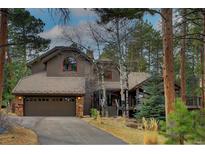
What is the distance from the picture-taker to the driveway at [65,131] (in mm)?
6910

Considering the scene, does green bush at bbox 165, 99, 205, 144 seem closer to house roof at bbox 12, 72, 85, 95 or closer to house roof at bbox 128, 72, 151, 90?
house roof at bbox 12, 72, 85, 95

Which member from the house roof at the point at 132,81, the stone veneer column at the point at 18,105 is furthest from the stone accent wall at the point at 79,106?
the house roof at the point at 132,81

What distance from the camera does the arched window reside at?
8.28m

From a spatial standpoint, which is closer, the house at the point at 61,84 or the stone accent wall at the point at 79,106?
the house at the point at 61,84

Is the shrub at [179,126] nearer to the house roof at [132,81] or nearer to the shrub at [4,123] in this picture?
the shrub at [4,123]

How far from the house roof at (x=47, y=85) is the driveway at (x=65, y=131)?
729 mm

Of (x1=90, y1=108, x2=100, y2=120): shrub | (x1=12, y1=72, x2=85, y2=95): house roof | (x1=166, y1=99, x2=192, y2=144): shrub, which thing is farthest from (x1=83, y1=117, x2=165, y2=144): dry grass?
(x1=12, y1=72, x2=85, y2=95): house roof

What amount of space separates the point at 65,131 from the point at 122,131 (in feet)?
4.05

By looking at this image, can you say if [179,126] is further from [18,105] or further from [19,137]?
[18,105]

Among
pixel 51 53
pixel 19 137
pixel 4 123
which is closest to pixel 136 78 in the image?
pixel 51 53

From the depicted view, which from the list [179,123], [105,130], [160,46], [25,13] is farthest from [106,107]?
[179,123]

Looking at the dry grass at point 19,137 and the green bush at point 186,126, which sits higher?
the green bush at point 186,126

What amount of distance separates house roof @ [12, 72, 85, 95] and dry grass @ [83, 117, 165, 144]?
854 millimetres
